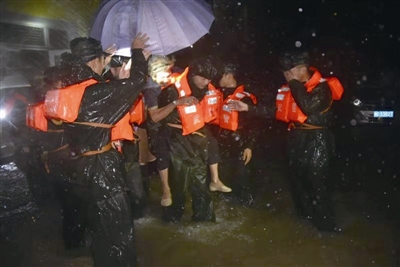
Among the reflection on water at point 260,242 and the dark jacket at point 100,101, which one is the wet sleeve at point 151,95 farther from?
the reflection on water at point 260,242

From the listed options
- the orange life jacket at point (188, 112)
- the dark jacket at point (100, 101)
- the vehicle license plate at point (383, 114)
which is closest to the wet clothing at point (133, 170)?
the orange life jacket at point (188, 112)

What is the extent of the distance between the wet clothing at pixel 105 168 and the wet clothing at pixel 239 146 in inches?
74.5

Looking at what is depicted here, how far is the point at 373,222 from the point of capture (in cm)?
449

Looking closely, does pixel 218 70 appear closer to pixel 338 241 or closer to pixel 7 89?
pixel 338 241

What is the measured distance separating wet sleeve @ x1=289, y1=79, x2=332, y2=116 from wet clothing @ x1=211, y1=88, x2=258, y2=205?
761mm

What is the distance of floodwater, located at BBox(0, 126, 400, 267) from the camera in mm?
3850

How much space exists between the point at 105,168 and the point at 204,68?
5.42 ft

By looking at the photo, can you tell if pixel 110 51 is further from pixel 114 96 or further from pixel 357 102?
pixel 357 102

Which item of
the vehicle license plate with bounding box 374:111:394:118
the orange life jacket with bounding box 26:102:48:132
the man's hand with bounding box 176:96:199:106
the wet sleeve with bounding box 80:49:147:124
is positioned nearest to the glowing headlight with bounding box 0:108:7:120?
the orange life jacket with bounding box 26:102:48:132

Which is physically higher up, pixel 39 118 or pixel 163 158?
pixel 39 118

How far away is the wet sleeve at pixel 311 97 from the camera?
379cm

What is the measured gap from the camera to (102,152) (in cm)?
312

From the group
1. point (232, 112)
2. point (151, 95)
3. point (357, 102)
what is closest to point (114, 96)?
point (151, 95)

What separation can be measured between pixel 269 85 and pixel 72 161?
23.3 feet
